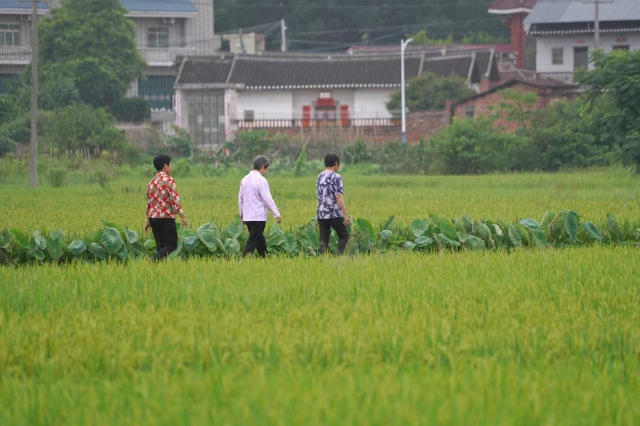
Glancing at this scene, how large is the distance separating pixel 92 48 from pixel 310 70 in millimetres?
8979

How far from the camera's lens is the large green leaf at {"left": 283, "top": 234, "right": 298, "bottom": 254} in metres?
10.5

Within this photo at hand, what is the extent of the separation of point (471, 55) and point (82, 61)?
1553cm

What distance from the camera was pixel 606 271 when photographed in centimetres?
829

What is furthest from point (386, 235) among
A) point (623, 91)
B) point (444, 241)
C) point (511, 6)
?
point (511, 6)

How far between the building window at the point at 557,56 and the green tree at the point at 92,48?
17217 mm

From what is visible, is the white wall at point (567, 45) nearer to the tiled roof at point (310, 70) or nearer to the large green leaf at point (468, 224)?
the tiled roof at point (310, 70)

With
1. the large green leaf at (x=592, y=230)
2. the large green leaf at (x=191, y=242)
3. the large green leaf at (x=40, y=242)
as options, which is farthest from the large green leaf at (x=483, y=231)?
the large green leaf at (x=40, y=242)

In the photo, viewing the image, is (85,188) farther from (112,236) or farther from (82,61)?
(82,61)

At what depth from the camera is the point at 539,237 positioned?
427 inches

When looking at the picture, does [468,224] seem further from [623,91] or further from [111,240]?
[623,91]

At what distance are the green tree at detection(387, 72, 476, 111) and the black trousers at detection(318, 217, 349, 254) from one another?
2792 centimetres

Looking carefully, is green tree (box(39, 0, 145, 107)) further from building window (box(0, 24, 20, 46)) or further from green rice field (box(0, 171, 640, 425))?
green rice field (box(0, 171, 640, 425))

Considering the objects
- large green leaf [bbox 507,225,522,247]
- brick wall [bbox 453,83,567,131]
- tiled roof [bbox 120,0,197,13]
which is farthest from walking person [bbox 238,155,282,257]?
tiled roof [bbox 120,0,197,13]

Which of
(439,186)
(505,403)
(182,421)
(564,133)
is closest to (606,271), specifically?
(505,403)
